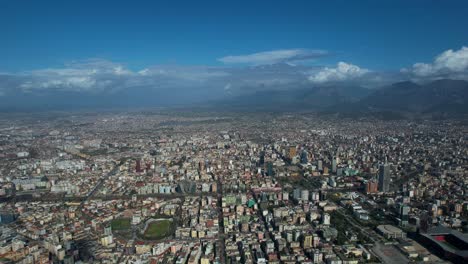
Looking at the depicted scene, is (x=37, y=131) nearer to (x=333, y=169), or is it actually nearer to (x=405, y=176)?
(x=333, y=169)

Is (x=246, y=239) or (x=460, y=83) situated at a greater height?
(x=460, y=83)

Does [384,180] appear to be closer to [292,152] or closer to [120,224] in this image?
[292,152]

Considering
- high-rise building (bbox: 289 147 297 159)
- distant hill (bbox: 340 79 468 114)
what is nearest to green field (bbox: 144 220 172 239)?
high-rise building (bbox: 289 147 297 159)

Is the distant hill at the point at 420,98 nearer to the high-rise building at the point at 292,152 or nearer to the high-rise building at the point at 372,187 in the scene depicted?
the high-rise building at the point at 292,152

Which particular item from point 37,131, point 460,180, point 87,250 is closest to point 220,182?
point 87,250

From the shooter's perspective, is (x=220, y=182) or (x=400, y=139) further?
(x=400, y=139)
